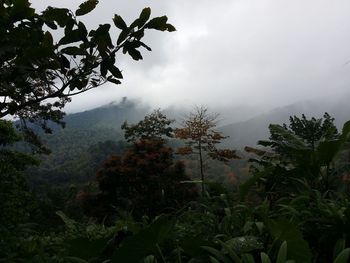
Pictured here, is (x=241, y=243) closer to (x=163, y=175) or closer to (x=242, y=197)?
(x=242, y=197)

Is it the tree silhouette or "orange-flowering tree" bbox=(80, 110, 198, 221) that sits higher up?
the tree silhouette

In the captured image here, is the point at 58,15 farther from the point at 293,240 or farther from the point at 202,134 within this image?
the point at 202,134

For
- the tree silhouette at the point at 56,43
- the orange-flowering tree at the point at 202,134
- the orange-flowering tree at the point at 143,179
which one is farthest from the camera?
the orange-flowering tree at the point at 202,134

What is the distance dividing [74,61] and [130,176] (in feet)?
44.2

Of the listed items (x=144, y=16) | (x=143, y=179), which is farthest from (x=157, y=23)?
(x=143, y=179)

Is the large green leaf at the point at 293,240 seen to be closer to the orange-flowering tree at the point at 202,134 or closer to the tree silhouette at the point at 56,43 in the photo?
the tree silhouette at the point at 56,43

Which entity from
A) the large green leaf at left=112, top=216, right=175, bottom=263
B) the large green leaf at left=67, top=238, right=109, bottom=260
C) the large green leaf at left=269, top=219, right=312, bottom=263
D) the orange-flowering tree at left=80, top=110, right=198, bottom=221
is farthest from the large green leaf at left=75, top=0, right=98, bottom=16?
the orange-flowering tree at left=80, top=110, right=198, bottom=221

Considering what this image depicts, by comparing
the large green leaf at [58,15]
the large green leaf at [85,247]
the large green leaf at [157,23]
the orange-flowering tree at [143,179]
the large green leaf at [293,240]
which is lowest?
the orange-flowering tree at [143,179]

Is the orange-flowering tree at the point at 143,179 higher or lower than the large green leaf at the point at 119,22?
lower

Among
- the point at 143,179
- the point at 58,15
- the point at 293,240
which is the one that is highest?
the point at 58,15

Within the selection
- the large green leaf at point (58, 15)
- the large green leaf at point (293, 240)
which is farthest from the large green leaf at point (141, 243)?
the large green leaf at point (58, 15)

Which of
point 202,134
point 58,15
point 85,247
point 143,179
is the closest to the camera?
point 58,15

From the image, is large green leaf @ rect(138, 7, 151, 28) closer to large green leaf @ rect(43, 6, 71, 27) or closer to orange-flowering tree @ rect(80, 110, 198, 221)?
large green leaf @ rect(43, 6, 71, 27)

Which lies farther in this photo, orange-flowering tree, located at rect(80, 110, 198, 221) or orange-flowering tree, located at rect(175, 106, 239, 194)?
orange-flowering tree, located at rect(175, 106, 239, 194)
